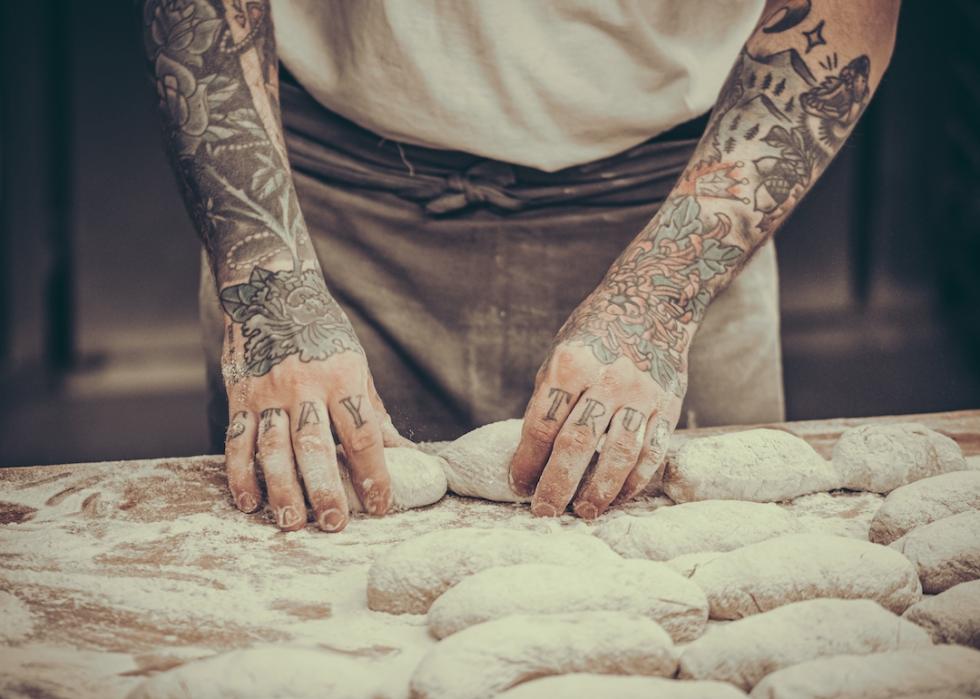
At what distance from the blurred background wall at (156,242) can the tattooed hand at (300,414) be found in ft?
11.7

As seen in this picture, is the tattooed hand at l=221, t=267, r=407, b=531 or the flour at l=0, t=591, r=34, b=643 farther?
the tattooed hand at l=221, t=267, r=407, b=531

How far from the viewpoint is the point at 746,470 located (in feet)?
4.99

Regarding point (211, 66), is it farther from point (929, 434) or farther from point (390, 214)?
point (929, 434)

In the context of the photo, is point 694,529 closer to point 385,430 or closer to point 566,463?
point 566,463

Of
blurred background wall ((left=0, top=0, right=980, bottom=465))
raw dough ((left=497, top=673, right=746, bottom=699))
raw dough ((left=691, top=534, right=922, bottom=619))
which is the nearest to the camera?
raw dough ((left=497, top=673, right=746, bottom=699))

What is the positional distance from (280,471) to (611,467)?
450 millimetres

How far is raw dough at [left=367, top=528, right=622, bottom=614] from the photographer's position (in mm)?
1151

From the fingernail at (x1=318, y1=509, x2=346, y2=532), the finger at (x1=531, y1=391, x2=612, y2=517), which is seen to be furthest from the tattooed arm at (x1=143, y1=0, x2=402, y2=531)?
the finger at (x1=531, y1=391, x2=612, y2=517)

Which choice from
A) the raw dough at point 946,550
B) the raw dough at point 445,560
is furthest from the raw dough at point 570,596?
the raw dough at point 946,550

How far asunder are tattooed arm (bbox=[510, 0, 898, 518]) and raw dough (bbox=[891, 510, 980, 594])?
386 millimetres

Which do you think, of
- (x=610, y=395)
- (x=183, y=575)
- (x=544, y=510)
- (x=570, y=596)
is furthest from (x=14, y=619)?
(x=610, y=395)

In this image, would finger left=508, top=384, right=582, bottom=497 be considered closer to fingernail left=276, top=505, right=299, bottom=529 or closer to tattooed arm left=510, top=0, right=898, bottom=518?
tattooed arm left=510, top=0, right=898, bottom=518

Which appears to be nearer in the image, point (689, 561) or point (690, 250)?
point (689, 561)

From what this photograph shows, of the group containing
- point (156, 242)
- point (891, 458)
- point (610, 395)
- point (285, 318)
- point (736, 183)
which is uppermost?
point (736, 183)
